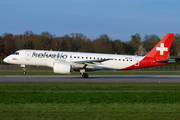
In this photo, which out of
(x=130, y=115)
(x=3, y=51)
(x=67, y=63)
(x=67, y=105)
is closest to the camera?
(x=130, y=115)

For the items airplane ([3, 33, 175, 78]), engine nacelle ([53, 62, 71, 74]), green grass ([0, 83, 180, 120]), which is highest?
airplane ([3, 33, 175, 78])

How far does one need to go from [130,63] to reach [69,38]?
65.7 m

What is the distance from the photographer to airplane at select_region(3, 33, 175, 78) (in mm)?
29591

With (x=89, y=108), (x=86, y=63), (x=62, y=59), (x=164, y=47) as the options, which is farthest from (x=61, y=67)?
(x=89, y=108)

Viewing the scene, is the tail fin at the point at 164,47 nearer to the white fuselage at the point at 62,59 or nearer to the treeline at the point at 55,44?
the white fuselage at the point at 62,59

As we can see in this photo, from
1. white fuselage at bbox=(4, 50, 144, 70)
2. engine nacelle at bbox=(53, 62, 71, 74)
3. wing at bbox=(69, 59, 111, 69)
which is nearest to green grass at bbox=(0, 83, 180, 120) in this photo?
engine nacelle at bbox=(53, 62, 71, 74)

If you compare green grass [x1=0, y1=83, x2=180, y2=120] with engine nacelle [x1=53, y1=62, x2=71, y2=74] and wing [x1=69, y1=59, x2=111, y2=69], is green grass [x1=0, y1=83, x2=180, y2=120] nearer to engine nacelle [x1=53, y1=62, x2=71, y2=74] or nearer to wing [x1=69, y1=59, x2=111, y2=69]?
engine nacelle [x1=53, y1=62, x2=71, y2=74]

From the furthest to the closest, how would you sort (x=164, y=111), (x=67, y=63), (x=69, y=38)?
(x=69, y=38) → (x=67, y=63) → (x=164, y=111)

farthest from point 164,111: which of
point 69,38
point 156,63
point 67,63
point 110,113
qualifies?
Result: point 69,38

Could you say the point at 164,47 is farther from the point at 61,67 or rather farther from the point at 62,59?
the point at 61,67

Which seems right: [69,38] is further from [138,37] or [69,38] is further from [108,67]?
[108,67]

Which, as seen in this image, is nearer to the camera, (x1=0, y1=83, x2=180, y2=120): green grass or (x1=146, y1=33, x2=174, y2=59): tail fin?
(x1=0, y1=83, x2=180, y2=120): green grass

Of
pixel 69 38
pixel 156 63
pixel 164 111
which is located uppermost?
pixel 69 38

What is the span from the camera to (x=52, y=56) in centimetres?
2994
